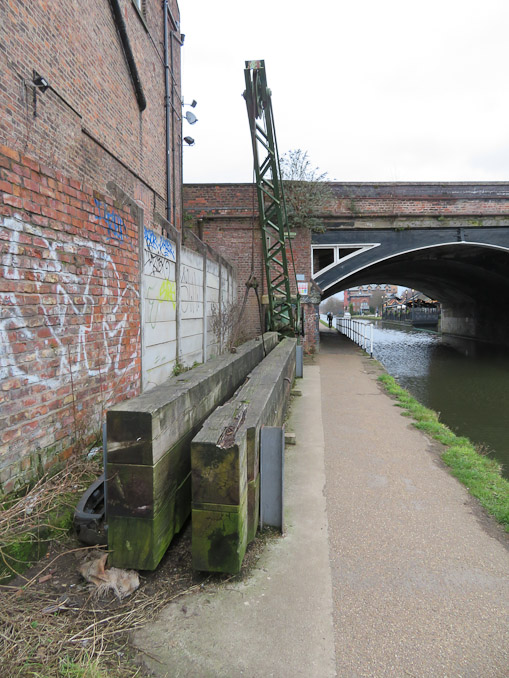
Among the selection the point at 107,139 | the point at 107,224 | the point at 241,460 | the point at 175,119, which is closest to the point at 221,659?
the point at 241,460

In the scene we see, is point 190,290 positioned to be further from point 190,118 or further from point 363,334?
point 363,334

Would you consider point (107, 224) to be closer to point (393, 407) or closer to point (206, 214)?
point (393, 407)

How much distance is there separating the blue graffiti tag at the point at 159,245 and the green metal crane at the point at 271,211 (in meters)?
5.75

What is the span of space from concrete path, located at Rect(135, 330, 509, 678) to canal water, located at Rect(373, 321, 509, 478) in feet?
9.03

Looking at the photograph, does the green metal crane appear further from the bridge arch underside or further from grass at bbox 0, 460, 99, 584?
grass at bbox 0, 460, 99, 584

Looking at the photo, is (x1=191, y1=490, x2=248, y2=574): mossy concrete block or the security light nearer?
(x1=191, y1=490, x2=248, y2=574): mossy concrete block

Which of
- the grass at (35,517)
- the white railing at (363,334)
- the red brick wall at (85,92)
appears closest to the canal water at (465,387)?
the white railing at (363,334)

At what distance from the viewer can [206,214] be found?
13.4 metres

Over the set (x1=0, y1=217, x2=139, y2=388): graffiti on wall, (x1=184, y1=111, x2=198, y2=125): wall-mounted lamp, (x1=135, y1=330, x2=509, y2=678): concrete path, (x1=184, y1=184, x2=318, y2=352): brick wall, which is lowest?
(x1=135, y1=330, x2=509, y2=678): concrete path

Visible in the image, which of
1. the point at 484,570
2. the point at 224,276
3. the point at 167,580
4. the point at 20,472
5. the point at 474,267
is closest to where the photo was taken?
the point at 167,580

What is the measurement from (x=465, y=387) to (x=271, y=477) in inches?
426

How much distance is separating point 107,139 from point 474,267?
54.9 feet

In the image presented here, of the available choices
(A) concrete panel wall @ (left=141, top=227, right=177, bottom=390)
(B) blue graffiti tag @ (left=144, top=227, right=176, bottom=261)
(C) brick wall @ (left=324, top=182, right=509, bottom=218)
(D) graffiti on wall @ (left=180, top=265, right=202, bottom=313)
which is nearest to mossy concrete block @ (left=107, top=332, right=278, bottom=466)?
(A) concrete panel wall @ (left=141, top=227, right=177, bottom=390)

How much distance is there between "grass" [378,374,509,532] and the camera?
12.0 feet
